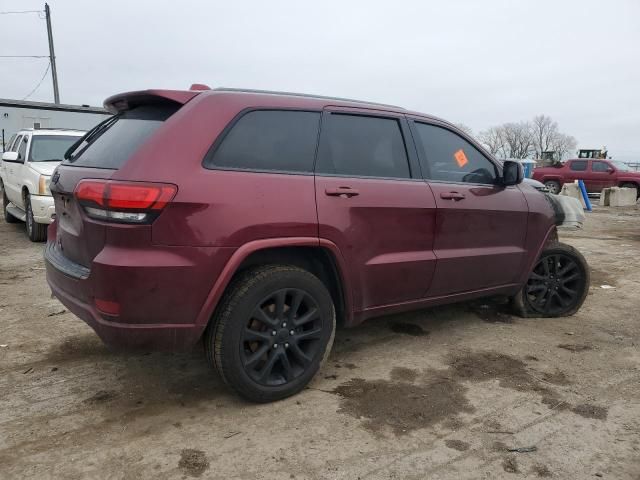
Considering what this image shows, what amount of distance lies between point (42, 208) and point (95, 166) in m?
5.20

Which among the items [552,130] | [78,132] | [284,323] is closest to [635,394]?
[284,323]

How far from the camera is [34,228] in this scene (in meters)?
7.88

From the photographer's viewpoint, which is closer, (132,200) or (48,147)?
(132,200)

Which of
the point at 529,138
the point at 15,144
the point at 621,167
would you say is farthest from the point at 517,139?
the point at 15,144

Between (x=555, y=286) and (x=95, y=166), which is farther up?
(x=95, y=166)

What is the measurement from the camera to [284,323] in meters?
3.00

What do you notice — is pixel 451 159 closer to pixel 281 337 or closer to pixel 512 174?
pixel 512 174

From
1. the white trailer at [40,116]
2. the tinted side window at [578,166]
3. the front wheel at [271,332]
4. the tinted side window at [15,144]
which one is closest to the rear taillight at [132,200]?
the front wheel at [271,332]

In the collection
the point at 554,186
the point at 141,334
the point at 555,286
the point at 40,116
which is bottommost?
the point at 555,286

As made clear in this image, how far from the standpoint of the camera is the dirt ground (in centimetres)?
246

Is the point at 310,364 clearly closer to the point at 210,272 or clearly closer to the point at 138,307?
the point at 210,272

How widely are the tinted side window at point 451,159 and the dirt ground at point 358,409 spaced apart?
4.21 feet

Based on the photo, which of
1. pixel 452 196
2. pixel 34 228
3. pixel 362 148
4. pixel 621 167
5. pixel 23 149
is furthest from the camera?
pixel 621 167

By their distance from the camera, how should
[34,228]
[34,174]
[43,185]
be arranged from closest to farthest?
[43,185] < [34,174] < [34,228]
